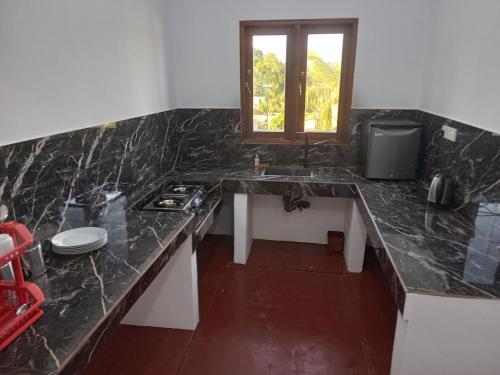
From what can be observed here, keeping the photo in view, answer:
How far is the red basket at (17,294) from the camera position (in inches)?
43.4

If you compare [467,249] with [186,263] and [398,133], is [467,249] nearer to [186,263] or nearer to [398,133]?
[398,133]

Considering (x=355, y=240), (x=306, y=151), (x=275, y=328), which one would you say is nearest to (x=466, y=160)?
(x=355, y=240)

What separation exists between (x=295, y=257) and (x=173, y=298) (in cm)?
134

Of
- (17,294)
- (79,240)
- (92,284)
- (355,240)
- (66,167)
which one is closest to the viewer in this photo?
(17,294)

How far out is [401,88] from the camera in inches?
116

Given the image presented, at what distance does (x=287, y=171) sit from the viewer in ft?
10.3

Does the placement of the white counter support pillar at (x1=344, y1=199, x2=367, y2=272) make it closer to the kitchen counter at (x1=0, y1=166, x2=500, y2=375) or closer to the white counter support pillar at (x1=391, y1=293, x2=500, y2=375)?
the kitchen counter at (x1=0, y1=166, x2=500, y2=375)

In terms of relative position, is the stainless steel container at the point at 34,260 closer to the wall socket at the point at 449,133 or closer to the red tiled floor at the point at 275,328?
the red tiled floor at the point at 275,328

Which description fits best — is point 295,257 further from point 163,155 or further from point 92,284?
point 92,284

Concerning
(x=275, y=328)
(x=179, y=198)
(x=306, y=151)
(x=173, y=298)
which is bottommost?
(x=275, y=328)

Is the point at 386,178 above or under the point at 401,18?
under

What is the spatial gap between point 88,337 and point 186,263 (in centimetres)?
103

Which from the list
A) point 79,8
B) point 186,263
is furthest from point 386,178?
point 79,8

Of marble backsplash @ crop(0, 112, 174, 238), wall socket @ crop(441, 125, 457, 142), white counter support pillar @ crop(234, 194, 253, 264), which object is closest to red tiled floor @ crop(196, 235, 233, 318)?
white counter support pillar @ crop(234, 194, 253, 264)
